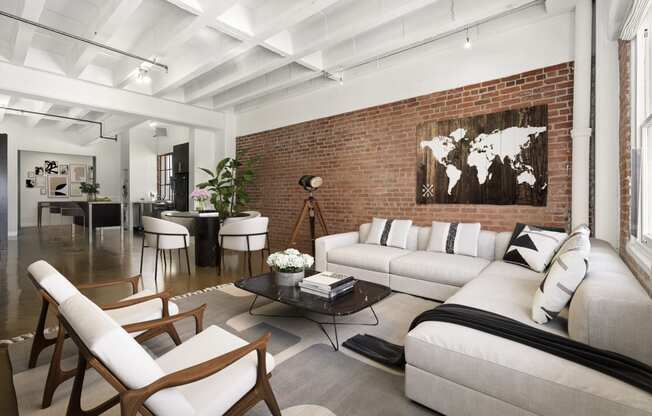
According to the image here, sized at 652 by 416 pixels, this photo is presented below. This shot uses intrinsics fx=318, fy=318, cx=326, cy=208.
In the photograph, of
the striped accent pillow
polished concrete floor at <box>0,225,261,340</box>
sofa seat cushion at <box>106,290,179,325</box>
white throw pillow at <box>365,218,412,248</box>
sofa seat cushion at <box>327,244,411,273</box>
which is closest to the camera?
sofa seat cushion at <box>106,290,179,325</box>

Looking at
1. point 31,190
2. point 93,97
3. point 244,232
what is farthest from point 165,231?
point 31,190

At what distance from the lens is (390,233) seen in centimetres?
419

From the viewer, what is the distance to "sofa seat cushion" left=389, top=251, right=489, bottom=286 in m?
3.09

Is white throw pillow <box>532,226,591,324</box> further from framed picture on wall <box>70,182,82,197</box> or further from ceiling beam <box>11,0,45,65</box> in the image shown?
framed picture on wall <box>70,182,82,197</box>

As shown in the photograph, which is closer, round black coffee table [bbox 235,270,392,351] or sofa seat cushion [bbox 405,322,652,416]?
sofa seat cushion [bbox 405,322,652,416]

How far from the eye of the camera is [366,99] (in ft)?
16.5

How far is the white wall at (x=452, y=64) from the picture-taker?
3.46 m

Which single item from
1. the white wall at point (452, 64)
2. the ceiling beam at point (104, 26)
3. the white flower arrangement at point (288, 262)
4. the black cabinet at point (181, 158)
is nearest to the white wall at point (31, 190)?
the black cabinet at point (181, 158)

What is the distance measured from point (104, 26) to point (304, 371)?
4130 millimetres

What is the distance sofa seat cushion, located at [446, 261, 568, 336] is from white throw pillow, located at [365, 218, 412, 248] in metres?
1.26

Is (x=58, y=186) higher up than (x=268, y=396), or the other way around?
(x=58, y=186)

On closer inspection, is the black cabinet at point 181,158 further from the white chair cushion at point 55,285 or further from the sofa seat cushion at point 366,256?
the white chair cushion at point 55,285

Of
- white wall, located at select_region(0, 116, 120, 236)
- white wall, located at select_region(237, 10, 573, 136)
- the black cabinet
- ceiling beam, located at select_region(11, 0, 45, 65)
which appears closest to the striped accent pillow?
white wall, located at select_region(237, 10, 573, 136)

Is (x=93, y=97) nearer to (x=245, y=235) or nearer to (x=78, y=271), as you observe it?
(x=78, y=271)
